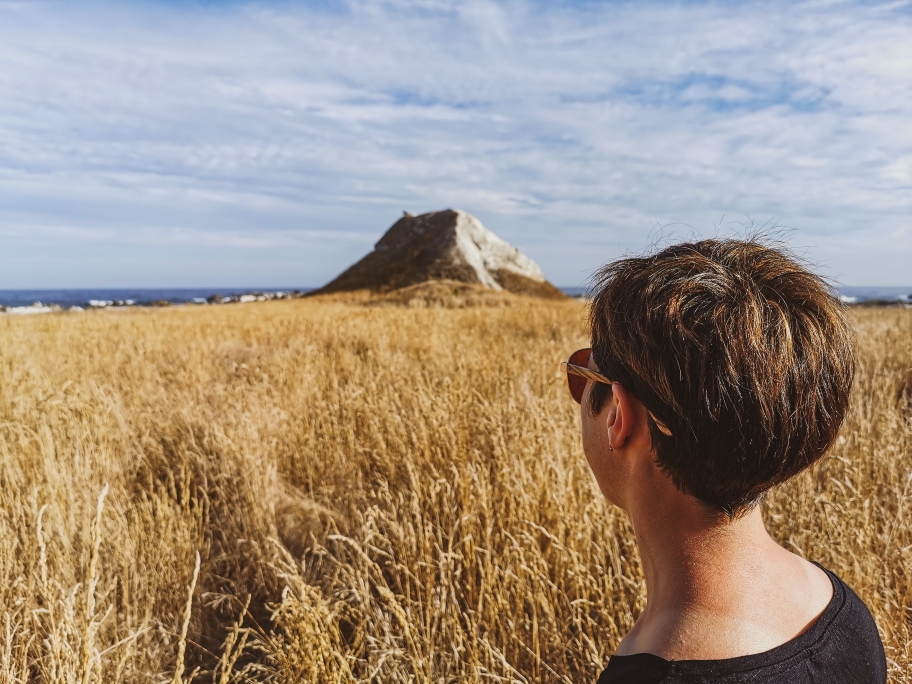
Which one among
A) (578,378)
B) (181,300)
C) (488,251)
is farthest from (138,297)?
(578,378)

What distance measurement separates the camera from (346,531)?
2.76m

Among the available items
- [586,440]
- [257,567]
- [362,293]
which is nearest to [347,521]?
[257,567]

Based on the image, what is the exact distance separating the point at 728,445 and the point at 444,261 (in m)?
23.4

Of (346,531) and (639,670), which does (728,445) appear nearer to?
(639,670)

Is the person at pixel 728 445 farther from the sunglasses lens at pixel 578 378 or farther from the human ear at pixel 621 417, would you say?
the sunglasses lens at pixel 578 378

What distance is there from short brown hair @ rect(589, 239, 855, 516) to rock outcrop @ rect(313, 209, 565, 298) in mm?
21575

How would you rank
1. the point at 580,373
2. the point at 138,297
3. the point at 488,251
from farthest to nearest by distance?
the point at 138,297 < the point at 488,251 < the point at 580,373

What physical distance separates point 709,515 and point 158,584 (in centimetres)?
235

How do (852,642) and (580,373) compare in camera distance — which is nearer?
(852,642)

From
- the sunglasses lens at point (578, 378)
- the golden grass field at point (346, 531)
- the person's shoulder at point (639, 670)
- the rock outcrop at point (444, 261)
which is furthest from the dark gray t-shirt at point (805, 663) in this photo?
the rock outcrop at point (444, 261)

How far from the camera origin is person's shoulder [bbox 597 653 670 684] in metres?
0.76

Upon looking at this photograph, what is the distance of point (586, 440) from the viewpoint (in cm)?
112

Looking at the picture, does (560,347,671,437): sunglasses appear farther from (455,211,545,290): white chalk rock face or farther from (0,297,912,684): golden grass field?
(455,211,545,290): white chalk rock face

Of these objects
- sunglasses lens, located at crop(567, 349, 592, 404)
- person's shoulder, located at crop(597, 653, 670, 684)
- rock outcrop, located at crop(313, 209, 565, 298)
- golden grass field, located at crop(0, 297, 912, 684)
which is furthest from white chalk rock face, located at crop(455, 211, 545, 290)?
person's shoulder, located at crop(597, 653, 670, 684)
